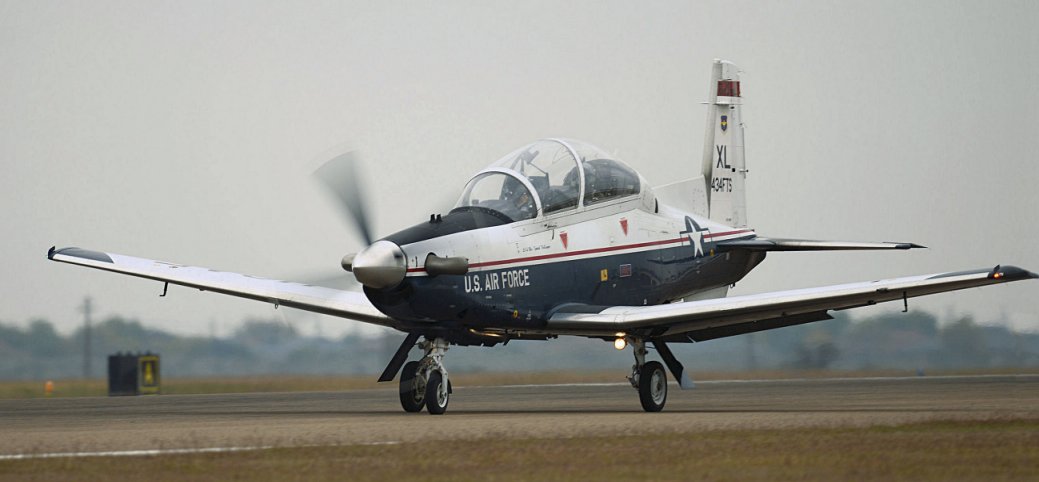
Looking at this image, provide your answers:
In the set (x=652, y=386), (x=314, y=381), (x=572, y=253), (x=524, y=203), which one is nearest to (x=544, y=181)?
(x=524, y=203)

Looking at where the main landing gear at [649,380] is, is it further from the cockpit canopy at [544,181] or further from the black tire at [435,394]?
the black tire at [435,394]

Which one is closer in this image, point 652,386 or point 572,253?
point 652,386

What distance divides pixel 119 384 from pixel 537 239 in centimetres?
1530

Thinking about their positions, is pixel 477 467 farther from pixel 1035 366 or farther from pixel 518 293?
pixel 1035 366

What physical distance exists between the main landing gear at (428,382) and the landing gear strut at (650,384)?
2.74 meters

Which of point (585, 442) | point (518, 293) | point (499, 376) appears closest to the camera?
point (585, 442)

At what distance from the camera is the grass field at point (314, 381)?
3094 cm

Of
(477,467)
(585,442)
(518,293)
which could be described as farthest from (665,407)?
(477,467)

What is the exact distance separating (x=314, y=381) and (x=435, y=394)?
14.3 metres

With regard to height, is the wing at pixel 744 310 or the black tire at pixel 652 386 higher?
the wing at pixel 744 310

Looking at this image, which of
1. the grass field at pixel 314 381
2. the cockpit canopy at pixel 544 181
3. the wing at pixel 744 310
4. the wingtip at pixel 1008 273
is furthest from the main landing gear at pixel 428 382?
the grass field at pixel 314 381

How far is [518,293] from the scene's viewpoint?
1864cm

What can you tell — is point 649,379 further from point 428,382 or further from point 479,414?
point 428,382

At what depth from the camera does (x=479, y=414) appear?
1850 centimetres
